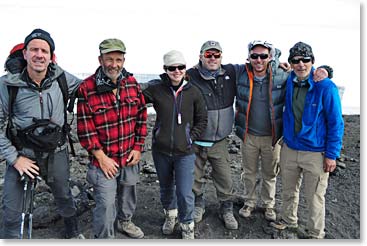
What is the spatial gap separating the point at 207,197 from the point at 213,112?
2052mm

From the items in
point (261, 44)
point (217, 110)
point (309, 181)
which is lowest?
point (309, 181)

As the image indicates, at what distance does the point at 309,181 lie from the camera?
5020mm

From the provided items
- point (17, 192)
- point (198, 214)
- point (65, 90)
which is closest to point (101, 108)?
point (65, 90)

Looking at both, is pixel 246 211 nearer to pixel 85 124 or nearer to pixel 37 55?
pixel 85 124

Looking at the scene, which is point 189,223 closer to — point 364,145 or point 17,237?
point 17,237

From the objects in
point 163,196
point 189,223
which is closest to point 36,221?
point 163,196

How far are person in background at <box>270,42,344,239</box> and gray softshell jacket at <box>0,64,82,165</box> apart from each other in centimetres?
304

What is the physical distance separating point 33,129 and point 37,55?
87 cm

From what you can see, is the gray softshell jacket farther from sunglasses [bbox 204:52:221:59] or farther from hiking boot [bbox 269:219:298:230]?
hiking boot [bbox 269:219:298:230]

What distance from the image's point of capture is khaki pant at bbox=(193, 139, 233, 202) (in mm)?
5516

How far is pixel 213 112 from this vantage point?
211 inches

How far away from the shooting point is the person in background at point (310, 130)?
474cm

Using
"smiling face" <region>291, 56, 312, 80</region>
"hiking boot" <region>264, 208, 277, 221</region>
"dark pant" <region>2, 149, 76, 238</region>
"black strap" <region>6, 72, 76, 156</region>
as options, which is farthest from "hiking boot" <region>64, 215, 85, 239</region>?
"smiling face" <region>291, 56, 312, 80</region>

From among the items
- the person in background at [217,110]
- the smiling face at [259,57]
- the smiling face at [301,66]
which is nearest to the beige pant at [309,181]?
the person in background at [217,110]
